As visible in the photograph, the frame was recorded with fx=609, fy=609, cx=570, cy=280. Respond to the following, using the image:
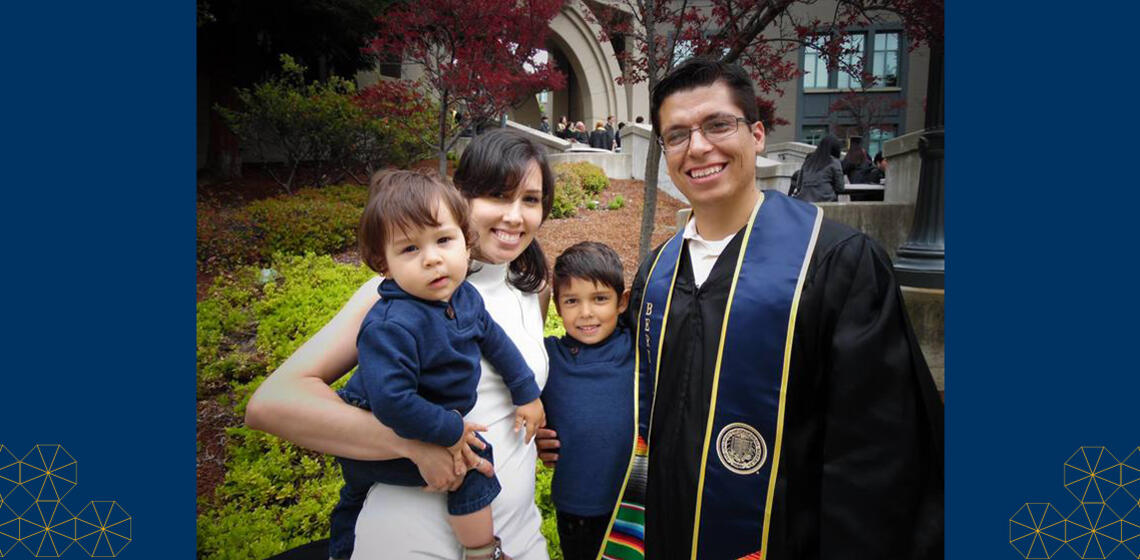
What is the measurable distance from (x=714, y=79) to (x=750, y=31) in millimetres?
2967

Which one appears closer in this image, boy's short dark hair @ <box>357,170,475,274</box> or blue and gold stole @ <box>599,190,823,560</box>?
boy's short dark hair @ <box>357,170,475,274</box>

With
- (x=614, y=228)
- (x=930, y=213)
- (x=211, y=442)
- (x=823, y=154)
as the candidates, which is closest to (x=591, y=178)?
(x=614, y=228)

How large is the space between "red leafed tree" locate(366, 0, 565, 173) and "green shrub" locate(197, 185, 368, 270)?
53.2 inches

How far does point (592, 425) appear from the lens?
1.95 m

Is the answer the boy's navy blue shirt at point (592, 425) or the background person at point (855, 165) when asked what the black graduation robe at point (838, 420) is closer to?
the boy's navy blue shirt at point (592, 425)

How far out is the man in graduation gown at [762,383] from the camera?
143cm

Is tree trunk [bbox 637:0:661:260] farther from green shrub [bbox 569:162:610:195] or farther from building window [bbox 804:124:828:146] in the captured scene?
building window [bbox 804:124:828:146]

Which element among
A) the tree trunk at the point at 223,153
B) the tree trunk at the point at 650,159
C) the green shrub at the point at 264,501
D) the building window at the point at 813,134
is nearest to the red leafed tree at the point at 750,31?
the tree trunk at the point at 650,159

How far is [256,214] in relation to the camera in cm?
614

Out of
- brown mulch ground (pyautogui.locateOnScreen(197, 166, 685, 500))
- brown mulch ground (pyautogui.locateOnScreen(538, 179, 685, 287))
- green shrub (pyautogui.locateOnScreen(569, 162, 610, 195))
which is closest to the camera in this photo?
brown mulch ground (pyautogui.locateOnScreen(197, 166, 685, 500))

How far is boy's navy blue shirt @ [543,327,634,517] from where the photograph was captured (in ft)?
6.43

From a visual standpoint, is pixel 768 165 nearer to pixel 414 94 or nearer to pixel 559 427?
pixel 414 94

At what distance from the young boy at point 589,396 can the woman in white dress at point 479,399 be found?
5.4 inches

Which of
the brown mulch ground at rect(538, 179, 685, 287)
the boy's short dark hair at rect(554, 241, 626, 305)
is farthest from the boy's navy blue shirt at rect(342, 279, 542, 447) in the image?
the brown mulch ground at rect(538, 179, 685, 287)
